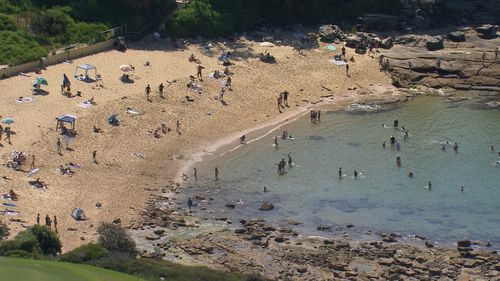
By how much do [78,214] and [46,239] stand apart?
6472 millimetres

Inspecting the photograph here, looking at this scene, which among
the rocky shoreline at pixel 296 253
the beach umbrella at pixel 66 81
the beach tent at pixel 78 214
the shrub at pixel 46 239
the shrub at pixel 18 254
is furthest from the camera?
the beach umbrella at pixel 66 81

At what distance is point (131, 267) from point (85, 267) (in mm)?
1842

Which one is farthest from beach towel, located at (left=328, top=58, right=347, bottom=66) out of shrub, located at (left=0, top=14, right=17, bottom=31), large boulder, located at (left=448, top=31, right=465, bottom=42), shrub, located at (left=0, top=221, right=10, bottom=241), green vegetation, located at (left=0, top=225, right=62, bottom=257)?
green vegetation, located at (left=0, top=225, right=62, bottom=257)

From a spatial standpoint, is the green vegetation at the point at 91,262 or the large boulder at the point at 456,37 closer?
the green vegetation at the point at 91,262

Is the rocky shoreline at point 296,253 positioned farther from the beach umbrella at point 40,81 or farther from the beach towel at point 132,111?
the beach umbrella at point 40,81

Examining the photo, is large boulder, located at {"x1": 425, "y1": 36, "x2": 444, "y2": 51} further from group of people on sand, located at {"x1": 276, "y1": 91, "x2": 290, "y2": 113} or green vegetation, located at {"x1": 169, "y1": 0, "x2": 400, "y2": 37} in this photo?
group of people on sand, located at {"x1": 276, "y1": 91, "x2": 290, "y2": 113}

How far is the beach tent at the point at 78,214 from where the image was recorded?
50406 mm

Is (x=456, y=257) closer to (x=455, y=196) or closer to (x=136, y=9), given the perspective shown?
(x=455, y=196)

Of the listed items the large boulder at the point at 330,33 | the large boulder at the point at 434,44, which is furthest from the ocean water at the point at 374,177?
the large boulder at the point at 330,33

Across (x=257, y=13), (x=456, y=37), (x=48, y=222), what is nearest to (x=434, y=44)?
(x=456, y=37)

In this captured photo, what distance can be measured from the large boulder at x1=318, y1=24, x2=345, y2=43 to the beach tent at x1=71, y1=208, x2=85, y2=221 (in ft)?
113

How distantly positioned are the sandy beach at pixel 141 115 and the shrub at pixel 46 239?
9.53ft

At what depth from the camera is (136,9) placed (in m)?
78.5

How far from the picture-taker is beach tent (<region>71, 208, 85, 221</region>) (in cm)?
5041
